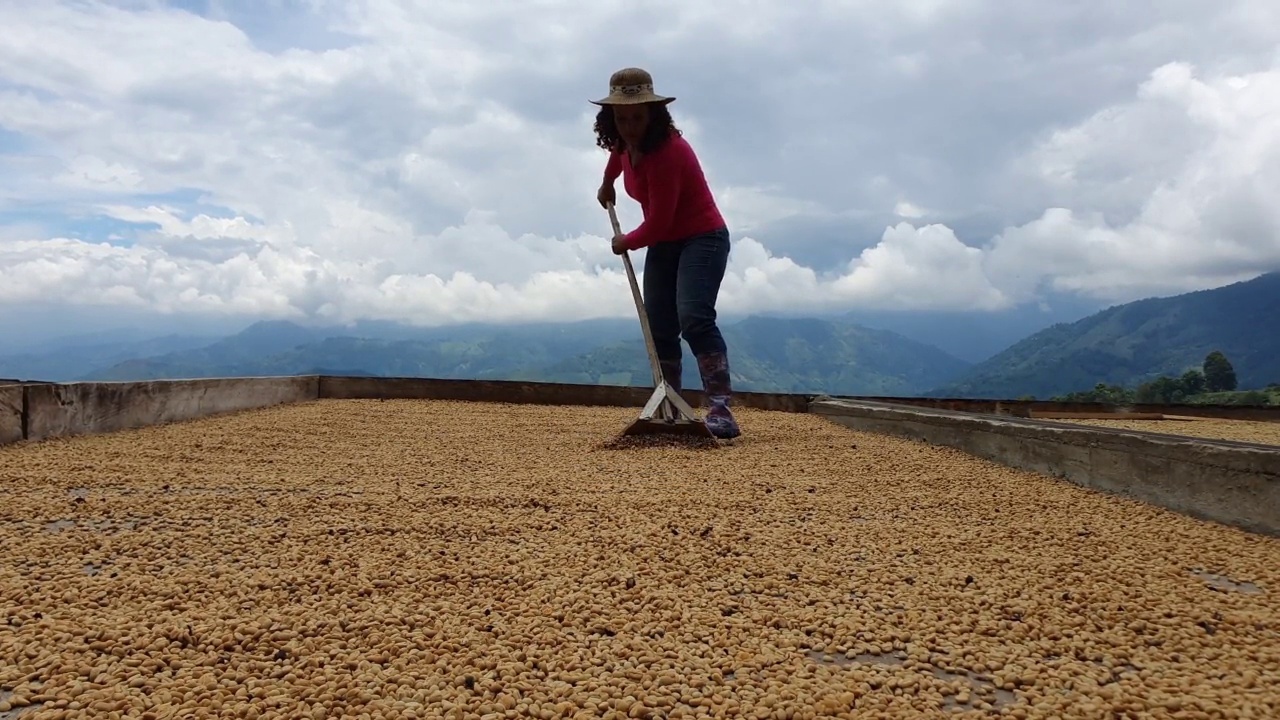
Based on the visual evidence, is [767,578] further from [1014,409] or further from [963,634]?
[1014,409]

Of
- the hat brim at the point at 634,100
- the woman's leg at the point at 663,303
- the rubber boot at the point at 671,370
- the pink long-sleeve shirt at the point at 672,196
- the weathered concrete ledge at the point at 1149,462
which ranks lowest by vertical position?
the weathered concrete ledge at the point at 1149,462

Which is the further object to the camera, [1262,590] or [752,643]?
[1262,590]

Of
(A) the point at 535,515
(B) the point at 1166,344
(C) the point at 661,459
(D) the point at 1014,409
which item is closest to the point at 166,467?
(A) the point at 535,515

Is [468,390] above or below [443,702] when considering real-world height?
above

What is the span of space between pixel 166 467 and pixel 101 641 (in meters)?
1.95

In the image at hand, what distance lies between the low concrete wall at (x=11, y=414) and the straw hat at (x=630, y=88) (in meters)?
3.26

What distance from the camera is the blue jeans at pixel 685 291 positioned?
13.8ft

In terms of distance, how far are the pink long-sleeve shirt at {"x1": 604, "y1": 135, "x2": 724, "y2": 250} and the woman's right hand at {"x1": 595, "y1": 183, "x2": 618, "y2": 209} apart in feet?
1.58

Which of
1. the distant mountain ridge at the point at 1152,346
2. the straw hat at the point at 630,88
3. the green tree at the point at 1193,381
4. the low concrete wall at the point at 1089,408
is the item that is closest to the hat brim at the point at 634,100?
the straw hat at the point at 630,88

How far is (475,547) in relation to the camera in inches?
80.5

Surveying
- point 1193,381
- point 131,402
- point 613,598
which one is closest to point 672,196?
point 613,598

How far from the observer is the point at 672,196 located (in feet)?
13.8

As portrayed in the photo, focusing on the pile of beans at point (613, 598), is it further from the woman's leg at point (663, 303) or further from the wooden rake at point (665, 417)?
the woman's leg at point (663, 303)

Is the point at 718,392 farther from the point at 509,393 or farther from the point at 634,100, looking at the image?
the point at 509,393
